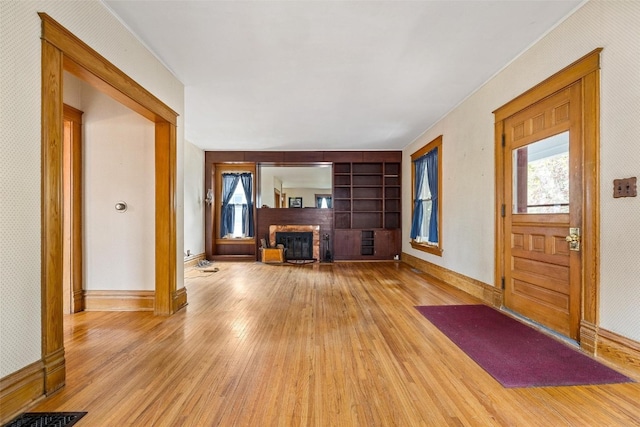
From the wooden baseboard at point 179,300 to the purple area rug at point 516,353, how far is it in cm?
266

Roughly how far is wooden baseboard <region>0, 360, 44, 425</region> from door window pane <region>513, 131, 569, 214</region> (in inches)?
151

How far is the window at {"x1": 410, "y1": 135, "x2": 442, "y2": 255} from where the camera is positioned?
4.93 m

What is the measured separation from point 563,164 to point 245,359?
9.97ft

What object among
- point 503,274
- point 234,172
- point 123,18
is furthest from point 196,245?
point 503,274

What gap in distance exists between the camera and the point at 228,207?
7230mm

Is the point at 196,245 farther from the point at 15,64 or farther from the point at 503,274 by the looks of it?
the point at 503,274

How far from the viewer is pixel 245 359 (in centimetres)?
206

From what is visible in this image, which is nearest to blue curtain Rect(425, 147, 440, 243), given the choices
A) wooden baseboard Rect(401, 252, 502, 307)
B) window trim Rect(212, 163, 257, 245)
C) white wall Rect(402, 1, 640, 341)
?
wooden baseboard Rect(401, 252, 502, 307)

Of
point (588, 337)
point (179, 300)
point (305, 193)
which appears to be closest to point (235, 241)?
point (305, 193)

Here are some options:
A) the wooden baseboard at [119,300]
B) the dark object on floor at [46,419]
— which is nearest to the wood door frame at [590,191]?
the dark object on floor at [46,419]

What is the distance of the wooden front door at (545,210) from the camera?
2312 millimetres

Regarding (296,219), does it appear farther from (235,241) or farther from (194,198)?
(194,198)

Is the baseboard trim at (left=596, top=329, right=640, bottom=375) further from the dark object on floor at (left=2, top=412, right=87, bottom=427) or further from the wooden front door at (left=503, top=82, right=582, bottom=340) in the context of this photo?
the dark object on floor at (left=2, top=412, right=87, bottom=427)

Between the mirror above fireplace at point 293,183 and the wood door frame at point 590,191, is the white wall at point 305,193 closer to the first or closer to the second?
the mirror above fireplace at point 293,183
